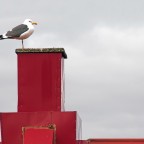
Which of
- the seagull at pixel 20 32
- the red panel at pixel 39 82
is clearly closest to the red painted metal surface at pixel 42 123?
the red panel at pixel 39 82

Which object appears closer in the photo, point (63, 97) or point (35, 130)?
point (35, 130)

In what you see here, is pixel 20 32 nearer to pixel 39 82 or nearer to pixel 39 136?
pixel 39 82

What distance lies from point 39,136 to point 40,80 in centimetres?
235

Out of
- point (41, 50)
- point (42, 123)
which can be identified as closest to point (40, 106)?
point (42, 123)

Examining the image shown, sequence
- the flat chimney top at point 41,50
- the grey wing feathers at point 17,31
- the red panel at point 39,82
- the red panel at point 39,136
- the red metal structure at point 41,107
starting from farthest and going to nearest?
the grey wing feathers at point 17,31, the flat chimney top at point 41,50, the red panel at point 39,82, the red metal structure at point 41,107, the red panel at point 39,136

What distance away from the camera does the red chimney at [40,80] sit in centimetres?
1948

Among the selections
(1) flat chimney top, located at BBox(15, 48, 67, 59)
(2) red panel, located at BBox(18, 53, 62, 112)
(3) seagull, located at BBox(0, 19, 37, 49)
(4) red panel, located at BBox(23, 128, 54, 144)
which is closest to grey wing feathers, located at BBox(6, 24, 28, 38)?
(3) seagull, located at BBox(0, 19, 37, 49)

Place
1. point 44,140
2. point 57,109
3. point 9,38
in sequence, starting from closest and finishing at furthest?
point 44,140
point 57,109
point 9,38

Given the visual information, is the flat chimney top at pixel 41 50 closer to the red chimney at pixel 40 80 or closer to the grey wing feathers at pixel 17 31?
the red chimney at pixel 40 80

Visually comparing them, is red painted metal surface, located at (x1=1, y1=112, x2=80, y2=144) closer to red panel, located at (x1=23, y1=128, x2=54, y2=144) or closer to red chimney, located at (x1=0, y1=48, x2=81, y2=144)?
red chimney, located at (x1=0, y1=48, x2=81, y2=144)

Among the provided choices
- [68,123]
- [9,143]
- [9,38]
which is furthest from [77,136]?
[9,38]

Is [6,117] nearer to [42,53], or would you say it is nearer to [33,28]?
[42,53]

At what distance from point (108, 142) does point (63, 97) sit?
3.31 metres

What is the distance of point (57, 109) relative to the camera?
1942cm
